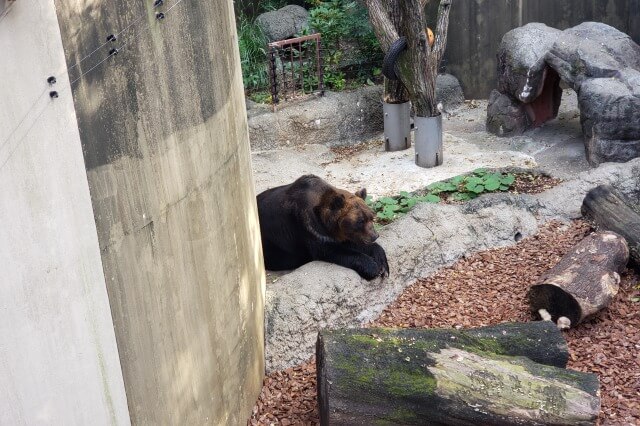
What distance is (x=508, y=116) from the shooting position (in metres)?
13.3

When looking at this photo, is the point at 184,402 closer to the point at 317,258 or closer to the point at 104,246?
the point at 104,246

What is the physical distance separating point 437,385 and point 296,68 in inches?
403

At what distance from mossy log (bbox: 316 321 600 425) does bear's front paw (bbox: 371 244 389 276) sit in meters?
1.78

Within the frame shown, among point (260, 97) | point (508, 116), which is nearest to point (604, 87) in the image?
point (508, 116)

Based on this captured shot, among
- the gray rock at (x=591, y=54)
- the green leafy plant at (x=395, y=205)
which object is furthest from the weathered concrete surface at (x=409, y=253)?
Result: the gray rock at (x=591, y=54)

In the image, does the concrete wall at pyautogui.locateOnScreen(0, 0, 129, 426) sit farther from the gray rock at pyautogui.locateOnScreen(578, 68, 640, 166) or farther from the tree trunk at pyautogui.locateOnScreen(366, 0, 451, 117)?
the gray rock at pyautogui.locateOnScreen(578, 68, 640, 166)

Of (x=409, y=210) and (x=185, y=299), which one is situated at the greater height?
(x=185, y=299)

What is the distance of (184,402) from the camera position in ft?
15.4

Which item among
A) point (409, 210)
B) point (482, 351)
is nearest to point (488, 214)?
point (409, 210)

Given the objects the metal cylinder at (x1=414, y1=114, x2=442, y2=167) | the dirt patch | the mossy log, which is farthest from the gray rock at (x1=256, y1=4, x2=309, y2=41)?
the mossy log

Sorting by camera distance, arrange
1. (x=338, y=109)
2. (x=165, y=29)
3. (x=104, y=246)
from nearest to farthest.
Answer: (x=104, y=246), (x=165, y=29), (x=338, y=109)

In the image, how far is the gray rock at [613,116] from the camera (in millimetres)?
10836

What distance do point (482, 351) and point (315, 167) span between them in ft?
23.6

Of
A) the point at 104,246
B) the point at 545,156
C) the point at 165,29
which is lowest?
the point at 545,156
